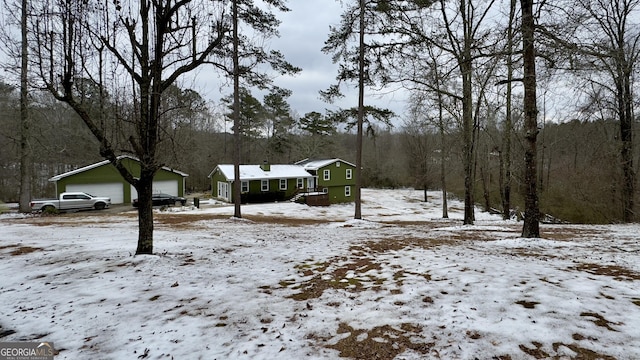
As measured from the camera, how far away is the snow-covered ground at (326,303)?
2.71 meters

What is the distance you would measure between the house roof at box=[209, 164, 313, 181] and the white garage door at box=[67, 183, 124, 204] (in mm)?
8541

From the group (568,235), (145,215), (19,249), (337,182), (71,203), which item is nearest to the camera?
(145,215)

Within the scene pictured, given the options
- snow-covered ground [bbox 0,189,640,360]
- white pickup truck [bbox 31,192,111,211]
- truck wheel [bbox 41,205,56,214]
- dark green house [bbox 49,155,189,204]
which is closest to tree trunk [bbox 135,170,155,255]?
snow-covered ground [bbox 0,189,640,360]

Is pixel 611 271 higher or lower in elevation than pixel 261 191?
lower

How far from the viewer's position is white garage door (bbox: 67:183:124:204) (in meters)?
23.9

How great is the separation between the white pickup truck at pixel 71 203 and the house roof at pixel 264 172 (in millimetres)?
9688

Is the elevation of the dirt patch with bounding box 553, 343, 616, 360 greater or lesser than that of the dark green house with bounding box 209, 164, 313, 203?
lesser

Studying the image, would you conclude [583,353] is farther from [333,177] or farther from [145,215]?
[333,177]

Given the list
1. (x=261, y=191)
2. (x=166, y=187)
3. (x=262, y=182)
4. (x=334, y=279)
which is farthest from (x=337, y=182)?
(x=334, y=279)

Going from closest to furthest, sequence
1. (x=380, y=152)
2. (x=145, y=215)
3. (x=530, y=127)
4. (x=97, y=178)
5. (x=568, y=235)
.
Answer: (x=145, y=215)
(x=530, y=127)
(x=568, y=235)
(x=97, y=178)
(x=380, y=152)

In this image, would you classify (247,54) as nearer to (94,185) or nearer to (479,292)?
(479,292)

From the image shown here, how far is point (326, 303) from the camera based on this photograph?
3740 mm

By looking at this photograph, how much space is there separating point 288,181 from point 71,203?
17.5 metres

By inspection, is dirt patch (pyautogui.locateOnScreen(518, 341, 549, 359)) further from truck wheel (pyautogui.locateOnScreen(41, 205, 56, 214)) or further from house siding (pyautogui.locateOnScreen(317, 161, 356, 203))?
house siding (pyautogui.locateOnScreen(317, 161, 356, 203))
